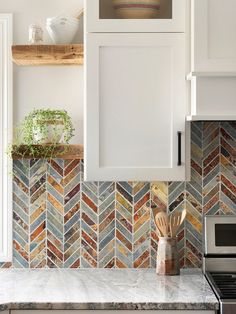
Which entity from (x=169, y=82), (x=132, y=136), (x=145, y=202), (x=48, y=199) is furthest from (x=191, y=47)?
(x=48, y=199)

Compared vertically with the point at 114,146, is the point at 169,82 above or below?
above

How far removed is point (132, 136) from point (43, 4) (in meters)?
0.82

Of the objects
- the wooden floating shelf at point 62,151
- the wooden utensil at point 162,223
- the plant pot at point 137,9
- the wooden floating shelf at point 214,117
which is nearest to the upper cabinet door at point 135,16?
the plant pot at point 137,9

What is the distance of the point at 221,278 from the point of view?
282 centimetres

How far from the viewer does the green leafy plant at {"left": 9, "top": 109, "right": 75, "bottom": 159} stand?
2.96 m

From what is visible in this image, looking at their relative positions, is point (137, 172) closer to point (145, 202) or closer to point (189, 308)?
point (145, 202)

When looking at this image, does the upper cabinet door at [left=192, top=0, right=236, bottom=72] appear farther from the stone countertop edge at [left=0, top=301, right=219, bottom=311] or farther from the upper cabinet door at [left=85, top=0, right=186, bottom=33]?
the stone countertop edge at [left=0, top=301, right=219, bottom=311]

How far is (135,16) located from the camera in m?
2.80

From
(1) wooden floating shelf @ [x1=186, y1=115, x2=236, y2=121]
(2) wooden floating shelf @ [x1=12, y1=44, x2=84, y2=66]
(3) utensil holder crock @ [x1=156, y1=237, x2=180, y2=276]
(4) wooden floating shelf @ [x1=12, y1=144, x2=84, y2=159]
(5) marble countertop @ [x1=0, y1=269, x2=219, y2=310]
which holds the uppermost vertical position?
(2) wooden floating shelf @ [x1=12, y1=44, x2=84, y2=66]

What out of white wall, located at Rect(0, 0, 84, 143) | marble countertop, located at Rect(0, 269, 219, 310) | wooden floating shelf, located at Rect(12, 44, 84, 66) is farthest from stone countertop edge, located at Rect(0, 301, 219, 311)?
wooden floating shelf, located at Rect(12, 44, 84, 66)

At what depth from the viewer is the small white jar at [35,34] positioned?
2.97 m

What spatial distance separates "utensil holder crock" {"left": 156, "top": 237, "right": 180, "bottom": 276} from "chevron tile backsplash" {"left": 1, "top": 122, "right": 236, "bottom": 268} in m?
0.16

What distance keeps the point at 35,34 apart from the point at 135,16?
1.61 ft

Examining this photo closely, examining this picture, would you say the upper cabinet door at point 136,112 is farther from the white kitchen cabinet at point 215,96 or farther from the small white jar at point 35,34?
the small white jar at point 35,34
